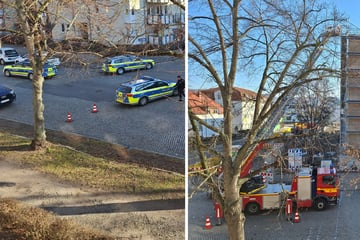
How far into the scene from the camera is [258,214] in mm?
1578

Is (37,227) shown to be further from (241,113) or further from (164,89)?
(241,113)

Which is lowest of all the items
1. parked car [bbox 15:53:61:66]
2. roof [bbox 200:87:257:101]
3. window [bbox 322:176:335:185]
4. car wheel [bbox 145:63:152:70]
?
window [bbox 322:176:335:185]

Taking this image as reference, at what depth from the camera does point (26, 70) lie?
1.64m

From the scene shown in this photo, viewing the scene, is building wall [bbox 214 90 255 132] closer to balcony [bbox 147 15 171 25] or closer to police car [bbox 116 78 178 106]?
police car [bbox 116 78 178 106]

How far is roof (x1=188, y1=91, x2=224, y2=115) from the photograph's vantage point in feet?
5.02

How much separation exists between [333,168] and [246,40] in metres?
0.60

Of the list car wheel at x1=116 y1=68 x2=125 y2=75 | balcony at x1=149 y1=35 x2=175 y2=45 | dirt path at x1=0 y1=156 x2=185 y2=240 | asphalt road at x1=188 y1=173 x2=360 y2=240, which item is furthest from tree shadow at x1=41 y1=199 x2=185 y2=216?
balcony at x1=149 y1=35 x2=175 y2=45

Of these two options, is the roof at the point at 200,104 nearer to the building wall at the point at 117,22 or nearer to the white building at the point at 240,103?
the white building at the point at 240,103

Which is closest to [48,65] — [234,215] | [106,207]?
[106,207]

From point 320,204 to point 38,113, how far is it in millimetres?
1235

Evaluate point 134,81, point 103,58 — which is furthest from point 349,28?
point 103,58

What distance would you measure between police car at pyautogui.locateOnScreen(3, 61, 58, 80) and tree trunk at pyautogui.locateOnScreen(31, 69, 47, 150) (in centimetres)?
3

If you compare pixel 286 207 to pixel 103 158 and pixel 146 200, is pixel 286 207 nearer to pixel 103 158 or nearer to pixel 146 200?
pixel 146 200

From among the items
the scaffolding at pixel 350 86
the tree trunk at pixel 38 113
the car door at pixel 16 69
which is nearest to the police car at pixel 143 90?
the tree trunk at pixel 38 113
